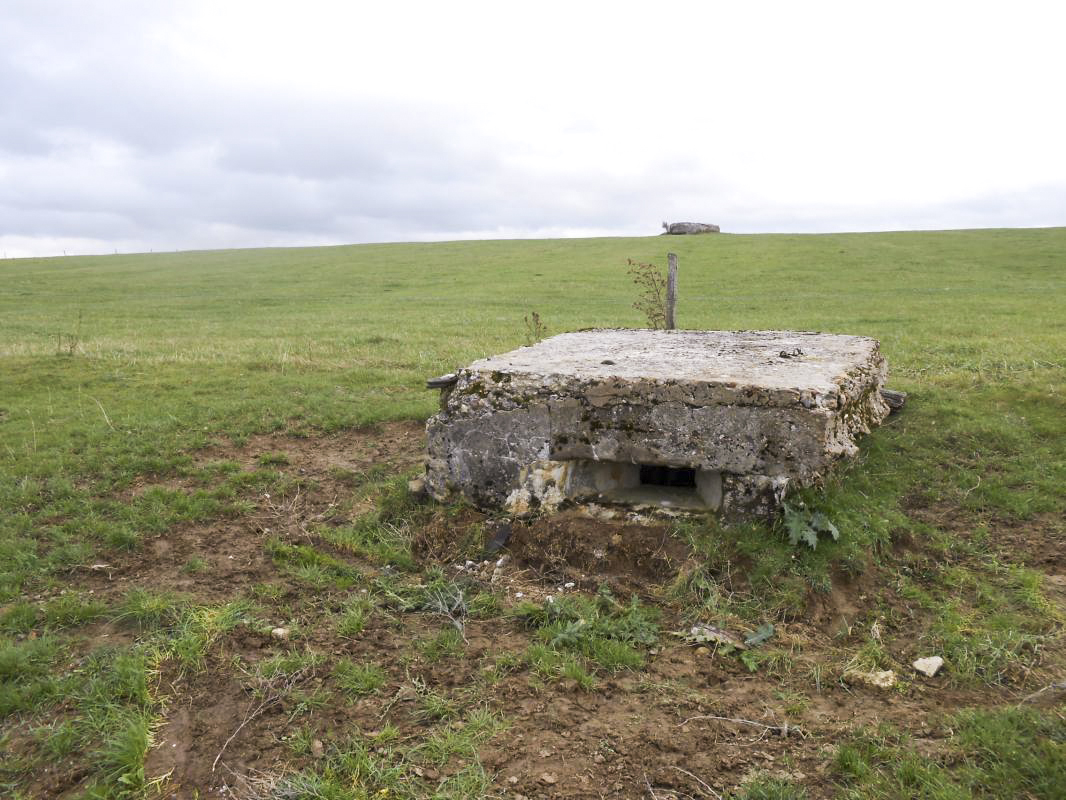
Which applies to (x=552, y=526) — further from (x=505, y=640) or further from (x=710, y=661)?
(x=710, y=661)

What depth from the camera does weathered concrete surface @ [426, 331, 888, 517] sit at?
19.0 ft

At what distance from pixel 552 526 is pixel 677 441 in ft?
3.94

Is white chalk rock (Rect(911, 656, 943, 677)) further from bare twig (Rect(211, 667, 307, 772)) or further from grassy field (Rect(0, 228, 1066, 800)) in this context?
bare twig (Rect(211, 667, 307, 772))

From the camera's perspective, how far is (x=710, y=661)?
4.63m

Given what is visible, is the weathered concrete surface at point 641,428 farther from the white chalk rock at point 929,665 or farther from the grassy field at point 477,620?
the white chalk rock at point 929,665

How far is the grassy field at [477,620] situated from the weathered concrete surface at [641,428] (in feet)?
1.25

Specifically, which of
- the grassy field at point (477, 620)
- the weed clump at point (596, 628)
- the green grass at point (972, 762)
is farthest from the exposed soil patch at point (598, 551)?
the green grass at point (972, 762)

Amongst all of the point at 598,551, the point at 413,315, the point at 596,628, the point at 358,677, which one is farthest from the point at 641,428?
the point at 413,315

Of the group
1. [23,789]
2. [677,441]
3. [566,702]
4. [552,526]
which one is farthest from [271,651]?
[677,441]

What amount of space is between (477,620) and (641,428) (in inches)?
78.6

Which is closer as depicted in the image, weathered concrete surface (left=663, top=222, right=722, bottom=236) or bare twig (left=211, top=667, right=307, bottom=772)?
bare twig (left=211, top=667, right=307, bottom=772)

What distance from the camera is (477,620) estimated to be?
512cm

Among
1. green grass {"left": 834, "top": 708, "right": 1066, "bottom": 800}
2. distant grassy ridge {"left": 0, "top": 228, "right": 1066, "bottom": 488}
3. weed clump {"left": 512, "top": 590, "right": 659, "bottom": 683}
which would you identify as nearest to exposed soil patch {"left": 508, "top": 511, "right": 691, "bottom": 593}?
weed clump {"left": 512, "top": 590, "right": 659, "bottom": 683}

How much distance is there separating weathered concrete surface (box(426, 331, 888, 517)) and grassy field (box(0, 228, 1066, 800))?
380 mm
